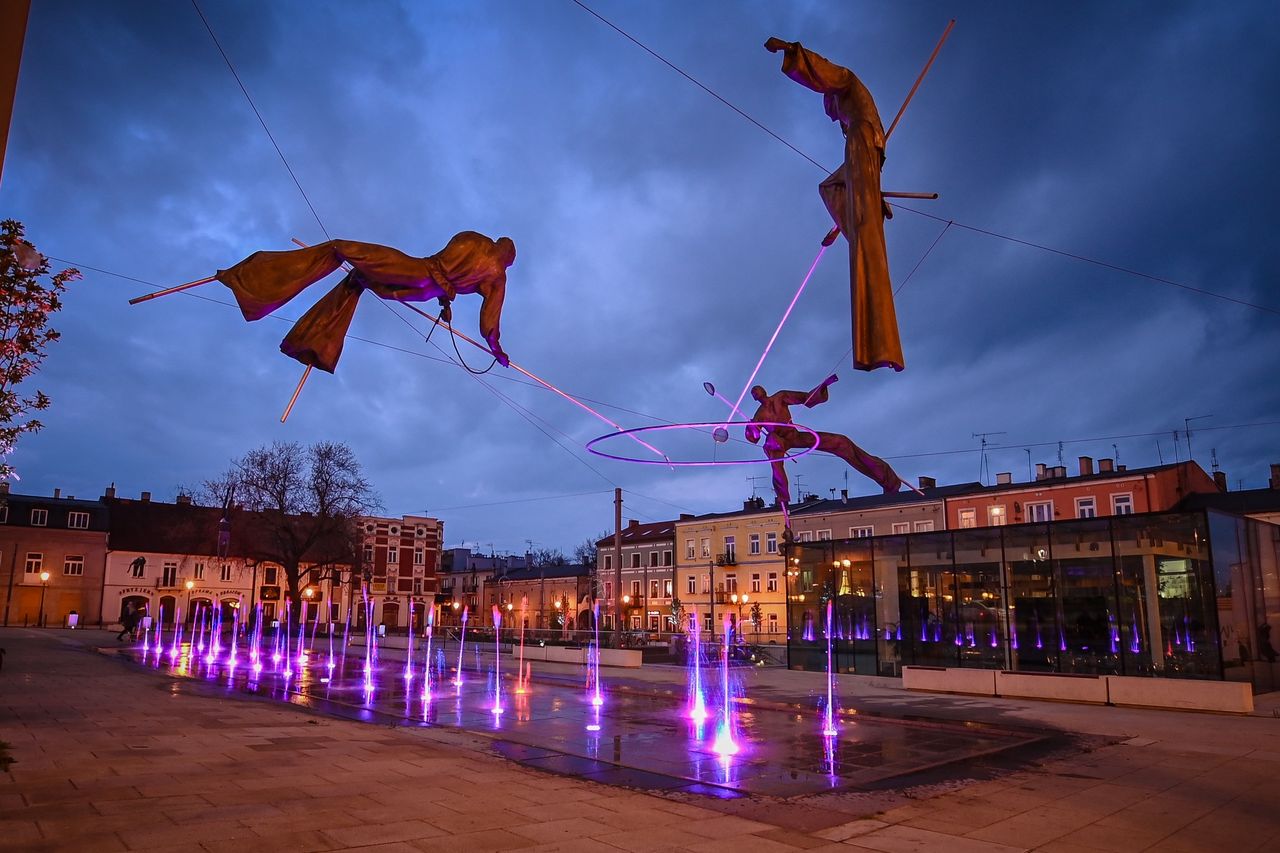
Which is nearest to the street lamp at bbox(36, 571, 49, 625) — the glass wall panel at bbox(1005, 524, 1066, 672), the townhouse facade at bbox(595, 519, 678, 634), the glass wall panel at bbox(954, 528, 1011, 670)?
the townhouse facade at bbox(595, 519, 678, 634)

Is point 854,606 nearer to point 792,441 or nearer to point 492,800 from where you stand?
point 792,441

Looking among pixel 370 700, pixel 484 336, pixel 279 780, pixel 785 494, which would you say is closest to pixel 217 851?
pixel 279 780

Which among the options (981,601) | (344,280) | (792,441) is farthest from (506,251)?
(981,601)

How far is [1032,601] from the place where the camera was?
26.9 metres

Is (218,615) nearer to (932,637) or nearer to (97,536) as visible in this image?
(97,536)

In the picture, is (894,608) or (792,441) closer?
(792,441)

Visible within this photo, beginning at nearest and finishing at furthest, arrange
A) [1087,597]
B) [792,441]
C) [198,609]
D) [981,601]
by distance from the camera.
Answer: [792,441] < [1087,597] < [981,601] < [198,609]

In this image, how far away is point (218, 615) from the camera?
71375 millimetres

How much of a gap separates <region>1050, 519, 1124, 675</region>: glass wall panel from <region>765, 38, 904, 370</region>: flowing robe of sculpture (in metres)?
22.0

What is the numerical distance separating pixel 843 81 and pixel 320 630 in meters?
65.6

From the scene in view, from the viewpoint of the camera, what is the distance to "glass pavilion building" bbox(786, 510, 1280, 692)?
23.4m

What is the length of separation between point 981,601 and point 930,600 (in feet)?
6.99

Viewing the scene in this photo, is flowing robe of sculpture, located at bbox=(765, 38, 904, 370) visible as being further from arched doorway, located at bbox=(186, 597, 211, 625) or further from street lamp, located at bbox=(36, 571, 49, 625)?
arched doorway, located at bbox=(186, 597, 211, 625)

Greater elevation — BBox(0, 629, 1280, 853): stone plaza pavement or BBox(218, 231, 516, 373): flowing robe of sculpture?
BBox(218, 231, 516, 373): flowing robe of sculpture
